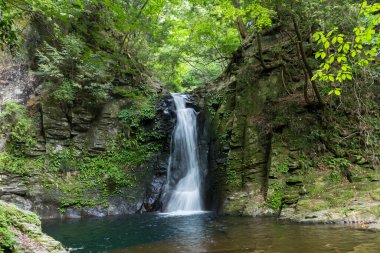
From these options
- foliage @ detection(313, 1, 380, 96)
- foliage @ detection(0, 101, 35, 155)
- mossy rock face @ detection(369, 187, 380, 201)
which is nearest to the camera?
foliage @ detection(313, 1, 380, 96)

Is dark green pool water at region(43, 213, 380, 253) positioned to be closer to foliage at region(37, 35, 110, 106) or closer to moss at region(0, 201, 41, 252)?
moss at region(0, 201, 41, 252)

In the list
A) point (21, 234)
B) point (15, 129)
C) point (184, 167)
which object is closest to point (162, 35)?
point (184, 167)

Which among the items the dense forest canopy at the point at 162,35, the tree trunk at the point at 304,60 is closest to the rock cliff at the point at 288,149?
the tree trunk at the point at 304,60

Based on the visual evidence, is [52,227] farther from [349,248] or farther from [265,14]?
[265,14]

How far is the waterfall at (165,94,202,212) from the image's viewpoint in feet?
45.1

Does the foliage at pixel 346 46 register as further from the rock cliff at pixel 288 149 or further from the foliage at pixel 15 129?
the foliage at pixel 15 129

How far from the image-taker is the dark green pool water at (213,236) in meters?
5.70

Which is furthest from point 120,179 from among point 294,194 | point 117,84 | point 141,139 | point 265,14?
point 265,14

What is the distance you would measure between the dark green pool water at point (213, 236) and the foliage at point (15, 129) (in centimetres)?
439

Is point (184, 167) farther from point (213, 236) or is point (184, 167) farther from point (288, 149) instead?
point (213, 236)

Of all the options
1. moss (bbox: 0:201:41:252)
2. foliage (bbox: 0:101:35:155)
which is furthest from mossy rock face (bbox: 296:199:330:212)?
foliage (bbox: 0:101:35:155)

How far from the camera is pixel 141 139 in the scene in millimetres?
15508

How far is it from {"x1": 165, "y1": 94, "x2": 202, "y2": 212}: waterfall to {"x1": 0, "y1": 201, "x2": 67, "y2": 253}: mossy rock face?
27.2ft

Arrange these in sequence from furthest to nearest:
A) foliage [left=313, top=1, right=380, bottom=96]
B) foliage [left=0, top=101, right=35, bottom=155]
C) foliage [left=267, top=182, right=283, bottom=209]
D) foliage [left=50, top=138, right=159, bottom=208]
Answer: foliage [left=50, top=138, right=159, bottom=208] < foliage [left=0, top=101, right=35, bottom=155] < foliage [left=267, top=182, right=283, bottom=209] < foliage [left=313, top=1, right=380, bottom=96]
